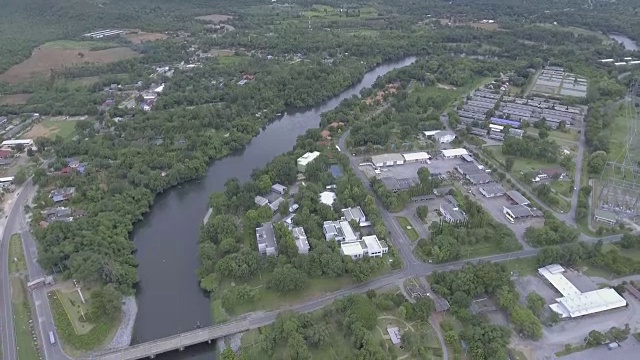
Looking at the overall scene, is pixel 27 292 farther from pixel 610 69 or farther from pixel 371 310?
pixel 610 69

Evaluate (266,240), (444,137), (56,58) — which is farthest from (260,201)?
(56,58)

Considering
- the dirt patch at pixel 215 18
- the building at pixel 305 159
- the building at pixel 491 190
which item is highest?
the dirt patch at pixel 215 18

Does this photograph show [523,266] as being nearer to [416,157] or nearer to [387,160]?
[416,157]

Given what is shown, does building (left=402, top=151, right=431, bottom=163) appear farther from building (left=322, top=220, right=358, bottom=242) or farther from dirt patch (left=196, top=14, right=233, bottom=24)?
dirt patch (left=196, top=14, right=233, bottom=24)

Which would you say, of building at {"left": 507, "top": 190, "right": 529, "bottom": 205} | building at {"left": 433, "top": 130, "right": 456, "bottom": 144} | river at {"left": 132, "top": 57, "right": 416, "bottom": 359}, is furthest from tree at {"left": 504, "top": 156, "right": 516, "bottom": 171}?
river at {"left": 132, "top": 57, "right": 416, "bottom": 359}

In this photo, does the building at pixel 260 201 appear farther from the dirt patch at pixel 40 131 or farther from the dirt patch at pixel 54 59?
the dirt patch at pixel 54 59

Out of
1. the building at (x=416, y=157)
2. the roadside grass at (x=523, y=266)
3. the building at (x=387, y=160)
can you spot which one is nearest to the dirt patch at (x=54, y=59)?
the building at (x=387, y=160)
